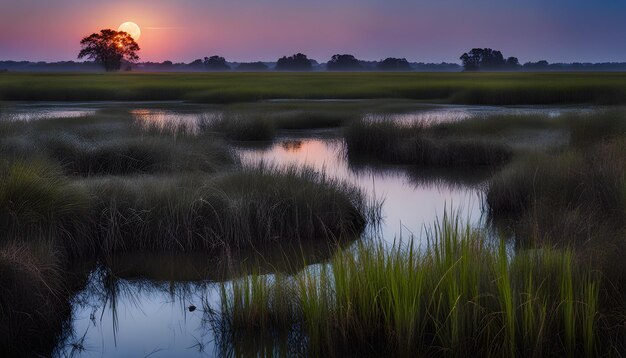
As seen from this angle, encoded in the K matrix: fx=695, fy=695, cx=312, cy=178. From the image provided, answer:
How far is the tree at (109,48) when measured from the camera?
88.9m

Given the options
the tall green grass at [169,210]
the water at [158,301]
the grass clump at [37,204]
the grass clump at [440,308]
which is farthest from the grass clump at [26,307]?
Answer: the grass clump at [440,308]

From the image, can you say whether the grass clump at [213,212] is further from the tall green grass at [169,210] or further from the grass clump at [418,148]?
the grass clump at [418,148]

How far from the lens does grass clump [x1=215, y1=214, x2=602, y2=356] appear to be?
4902 mm

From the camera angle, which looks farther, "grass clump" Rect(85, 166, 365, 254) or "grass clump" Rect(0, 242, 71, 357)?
"grass clump" Rect(85, 166, 365, 254)

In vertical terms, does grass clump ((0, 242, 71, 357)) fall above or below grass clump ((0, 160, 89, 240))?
below

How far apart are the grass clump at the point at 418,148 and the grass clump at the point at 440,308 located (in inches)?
405

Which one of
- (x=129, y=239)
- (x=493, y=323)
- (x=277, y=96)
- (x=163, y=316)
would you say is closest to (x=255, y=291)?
(x=163, y=316)

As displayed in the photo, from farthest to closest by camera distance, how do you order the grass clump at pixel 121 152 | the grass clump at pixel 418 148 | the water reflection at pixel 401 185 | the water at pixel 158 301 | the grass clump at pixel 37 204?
1. the grass clump at pixel 418 148
2. the grass clump at pixel 121 152
3. the water reflection at pixel 401 185
4. the grass clump at pixel 37 204
5. the water at pixel 158 301

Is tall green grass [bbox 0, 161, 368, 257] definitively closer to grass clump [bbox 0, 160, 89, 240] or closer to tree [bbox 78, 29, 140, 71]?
grass clump [bbox 0, 160, 89, 240]

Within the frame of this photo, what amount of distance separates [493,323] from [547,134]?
13988 millimetres

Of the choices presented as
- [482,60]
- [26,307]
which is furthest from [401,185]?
[482,60]

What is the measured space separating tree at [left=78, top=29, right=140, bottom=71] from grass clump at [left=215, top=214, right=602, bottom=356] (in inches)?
3517

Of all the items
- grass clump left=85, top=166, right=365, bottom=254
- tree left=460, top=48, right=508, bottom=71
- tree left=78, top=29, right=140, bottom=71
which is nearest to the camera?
grass clump left=85, top=166, right=365, bottom=254

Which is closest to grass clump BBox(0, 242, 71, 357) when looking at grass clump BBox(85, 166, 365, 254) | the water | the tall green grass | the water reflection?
the water
